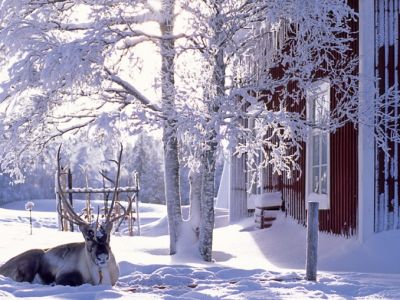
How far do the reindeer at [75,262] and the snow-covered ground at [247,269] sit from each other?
22 cm

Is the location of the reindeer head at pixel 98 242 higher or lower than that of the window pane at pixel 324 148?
lower

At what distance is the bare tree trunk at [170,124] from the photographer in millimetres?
9695

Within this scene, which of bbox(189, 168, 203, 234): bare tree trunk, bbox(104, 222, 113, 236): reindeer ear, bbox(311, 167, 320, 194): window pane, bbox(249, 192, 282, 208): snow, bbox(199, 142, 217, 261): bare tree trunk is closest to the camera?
bbox(104, 222, 113, 236): reindeer ear

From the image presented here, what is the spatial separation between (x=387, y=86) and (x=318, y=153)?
211 cm

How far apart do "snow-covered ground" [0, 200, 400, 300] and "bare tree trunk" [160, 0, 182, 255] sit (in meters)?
0.72

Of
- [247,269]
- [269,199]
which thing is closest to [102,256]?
[247,269]

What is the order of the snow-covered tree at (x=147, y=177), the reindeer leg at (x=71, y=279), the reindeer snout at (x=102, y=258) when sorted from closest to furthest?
1. the reindeer snout at (x=102, y=258)
2. the reindeer leg at (x=71, y=279)
3. the snow-covered tree at (x=147, y=177)

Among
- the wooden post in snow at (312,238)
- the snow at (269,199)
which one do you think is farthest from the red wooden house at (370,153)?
the snow at (269,199)

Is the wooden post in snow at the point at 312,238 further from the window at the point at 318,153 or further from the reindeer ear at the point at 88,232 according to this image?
the window at the point at 318,153

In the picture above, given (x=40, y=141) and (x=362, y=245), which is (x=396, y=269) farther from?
(x=40, y=141)

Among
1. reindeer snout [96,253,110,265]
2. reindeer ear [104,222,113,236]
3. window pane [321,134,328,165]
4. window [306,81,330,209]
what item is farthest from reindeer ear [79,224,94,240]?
window pane [321,134,328,165]

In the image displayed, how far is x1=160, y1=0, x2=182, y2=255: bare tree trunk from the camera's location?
9695mm

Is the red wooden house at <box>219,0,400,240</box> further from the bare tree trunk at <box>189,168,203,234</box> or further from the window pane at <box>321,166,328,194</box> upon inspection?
the bare tree trunk at <box>189,168,203,234</box>

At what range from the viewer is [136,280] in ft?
25.5
